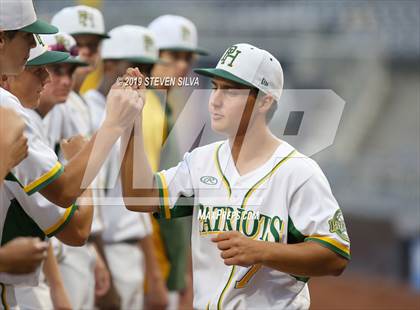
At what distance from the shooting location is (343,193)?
48.8ft

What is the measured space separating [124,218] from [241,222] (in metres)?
2.79

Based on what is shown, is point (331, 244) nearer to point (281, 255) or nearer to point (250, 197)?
point (281, 255)

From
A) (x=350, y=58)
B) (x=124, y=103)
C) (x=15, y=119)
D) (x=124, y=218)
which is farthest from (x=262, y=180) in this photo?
(x=350, y=58)

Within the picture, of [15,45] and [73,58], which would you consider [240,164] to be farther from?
[73,58]

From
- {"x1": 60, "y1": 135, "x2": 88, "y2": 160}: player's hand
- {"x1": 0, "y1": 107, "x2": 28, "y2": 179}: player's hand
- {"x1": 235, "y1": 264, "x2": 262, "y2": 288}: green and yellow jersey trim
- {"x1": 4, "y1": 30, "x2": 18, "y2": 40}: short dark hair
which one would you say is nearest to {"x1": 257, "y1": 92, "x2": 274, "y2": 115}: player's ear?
{"x1": 235, "y1": 264, "x2": 262, "y2": 288}: green and yellow jersey trim

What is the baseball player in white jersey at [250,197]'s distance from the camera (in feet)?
13.0

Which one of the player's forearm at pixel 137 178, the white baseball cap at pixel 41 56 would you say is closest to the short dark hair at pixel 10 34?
the white baseball cap at pixel 41 56

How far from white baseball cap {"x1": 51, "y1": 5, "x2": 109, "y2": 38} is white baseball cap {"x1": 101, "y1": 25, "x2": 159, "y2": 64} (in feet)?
0.71

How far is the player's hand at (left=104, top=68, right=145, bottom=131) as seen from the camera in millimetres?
3803

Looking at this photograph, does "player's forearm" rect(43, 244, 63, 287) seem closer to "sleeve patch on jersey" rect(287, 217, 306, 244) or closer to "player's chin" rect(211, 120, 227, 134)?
"player's chin" rect(211, 120, 227, 134)


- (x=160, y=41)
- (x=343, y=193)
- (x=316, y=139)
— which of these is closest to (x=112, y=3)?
(x=343, y=193)

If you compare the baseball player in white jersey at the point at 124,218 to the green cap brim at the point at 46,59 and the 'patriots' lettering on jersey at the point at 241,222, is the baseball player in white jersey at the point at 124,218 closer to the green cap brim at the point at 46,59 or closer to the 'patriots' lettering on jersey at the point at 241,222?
the green cap brim at the point at 46,59

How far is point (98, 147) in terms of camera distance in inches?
151

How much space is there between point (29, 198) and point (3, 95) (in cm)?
48
